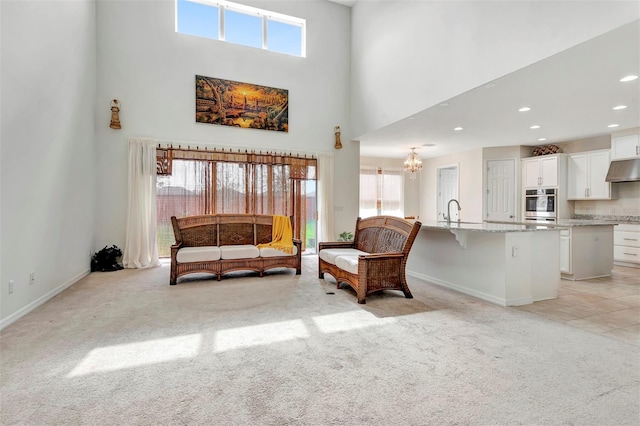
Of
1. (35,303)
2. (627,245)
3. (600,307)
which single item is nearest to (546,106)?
(600,307)

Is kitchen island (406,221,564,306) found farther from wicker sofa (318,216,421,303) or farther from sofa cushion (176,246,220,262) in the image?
sofa cushion (176,246,220,262)

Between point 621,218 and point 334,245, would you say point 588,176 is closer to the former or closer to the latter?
point 621,218

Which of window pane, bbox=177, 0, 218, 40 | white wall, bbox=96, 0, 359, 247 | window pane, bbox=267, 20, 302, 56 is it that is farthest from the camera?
window pane, bbox=267, 20, 302, 56

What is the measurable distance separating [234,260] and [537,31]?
4646 mm

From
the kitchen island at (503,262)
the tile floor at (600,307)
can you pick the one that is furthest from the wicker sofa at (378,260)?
the tile floor at (600,307)

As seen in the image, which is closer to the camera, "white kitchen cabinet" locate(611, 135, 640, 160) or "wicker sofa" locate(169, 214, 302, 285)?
"wicker sofa" locate(169, 214, 302, 285)

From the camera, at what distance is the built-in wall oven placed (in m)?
6.98

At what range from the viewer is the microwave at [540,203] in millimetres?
6980

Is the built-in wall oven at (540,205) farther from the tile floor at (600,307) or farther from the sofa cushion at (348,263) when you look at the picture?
the sofa cushion at (348,263)

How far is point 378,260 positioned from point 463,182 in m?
6.05

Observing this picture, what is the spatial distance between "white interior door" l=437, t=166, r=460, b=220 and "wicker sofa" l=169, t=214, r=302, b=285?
19.5ft

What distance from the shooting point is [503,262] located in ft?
11.5

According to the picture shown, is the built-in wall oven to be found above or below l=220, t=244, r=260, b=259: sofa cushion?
above

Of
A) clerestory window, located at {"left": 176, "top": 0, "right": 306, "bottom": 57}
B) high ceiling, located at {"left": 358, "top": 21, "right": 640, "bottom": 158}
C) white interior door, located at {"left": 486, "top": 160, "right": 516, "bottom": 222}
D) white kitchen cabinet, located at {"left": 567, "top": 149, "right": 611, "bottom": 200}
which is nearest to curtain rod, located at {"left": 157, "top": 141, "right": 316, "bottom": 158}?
high ceiling, located at {"left": 358, "top": 21, "right": 640, "bottom": 158}
